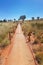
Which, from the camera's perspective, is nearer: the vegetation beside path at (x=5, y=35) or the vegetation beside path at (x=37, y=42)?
the vegetation beside path at (x=37, y=42)

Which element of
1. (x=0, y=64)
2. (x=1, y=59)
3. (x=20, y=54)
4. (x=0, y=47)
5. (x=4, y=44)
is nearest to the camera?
(x=0, y=64)

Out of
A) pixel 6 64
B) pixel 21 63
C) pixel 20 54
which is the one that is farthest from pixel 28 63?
pixel 20 54

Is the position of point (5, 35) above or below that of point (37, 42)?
below

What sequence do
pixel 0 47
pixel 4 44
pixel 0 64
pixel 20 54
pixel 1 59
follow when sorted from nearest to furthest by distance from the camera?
pixel 0 64 < pixel 1 59 < pixel 20 54 < pixel 0 47 < pixel 4 44

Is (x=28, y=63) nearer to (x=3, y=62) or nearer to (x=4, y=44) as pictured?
(x=3, y=62)

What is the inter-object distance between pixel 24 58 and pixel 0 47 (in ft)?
17.9

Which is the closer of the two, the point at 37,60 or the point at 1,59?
the point at 37,60

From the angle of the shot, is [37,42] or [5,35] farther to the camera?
[5,35]

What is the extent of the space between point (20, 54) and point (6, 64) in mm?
2705

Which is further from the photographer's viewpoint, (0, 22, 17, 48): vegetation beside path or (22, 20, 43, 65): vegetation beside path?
(0, 22, 17, 48): vegetation beside path

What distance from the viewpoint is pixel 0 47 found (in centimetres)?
1848

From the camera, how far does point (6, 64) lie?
12.3 m

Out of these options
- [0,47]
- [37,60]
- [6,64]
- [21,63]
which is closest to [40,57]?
[37,60]

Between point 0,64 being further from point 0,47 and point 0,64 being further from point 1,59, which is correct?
point 0,47
